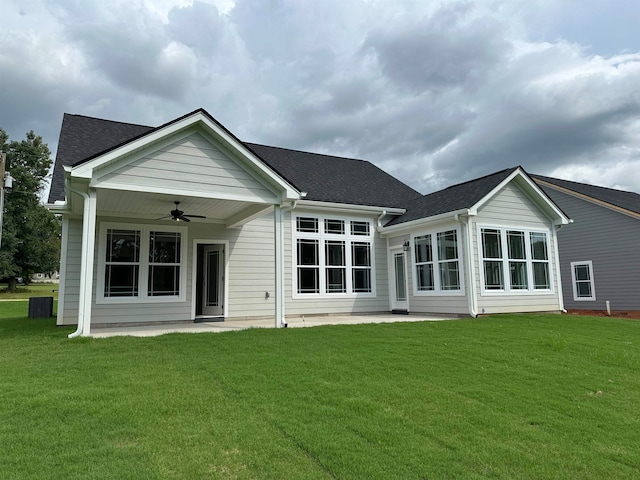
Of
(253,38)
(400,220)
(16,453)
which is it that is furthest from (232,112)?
(16,453)

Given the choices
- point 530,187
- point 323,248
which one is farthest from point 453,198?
point 323,248

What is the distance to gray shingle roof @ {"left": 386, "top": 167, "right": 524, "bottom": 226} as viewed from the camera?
468 inches

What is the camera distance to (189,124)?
856 centimetres

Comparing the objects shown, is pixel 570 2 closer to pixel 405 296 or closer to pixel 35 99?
pixel 405 296

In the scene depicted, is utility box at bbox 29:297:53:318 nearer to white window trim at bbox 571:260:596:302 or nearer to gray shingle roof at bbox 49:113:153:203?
gray shingle roof at bbox 49:113:153:203

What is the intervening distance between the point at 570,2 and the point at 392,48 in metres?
4.69

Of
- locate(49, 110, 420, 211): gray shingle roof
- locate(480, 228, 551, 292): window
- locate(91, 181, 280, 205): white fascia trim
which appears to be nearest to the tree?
locate(49, 110, 420, 211): gray shingle roof

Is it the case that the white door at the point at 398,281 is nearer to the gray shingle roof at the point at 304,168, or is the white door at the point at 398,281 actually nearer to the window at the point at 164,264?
the gray shingle roof at the point at 304,168

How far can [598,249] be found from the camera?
1611 cm

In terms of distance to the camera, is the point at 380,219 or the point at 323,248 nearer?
the point at 323,248

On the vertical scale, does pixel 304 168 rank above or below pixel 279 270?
above

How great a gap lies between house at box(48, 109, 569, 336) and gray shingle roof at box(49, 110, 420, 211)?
0.07 meters

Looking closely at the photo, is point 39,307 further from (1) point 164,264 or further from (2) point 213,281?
(2) point 213,281

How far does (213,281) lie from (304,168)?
213 inches
